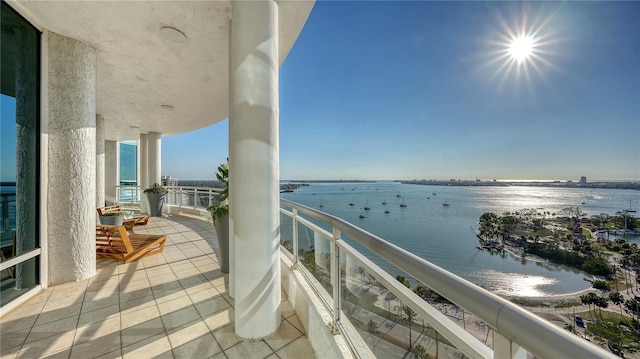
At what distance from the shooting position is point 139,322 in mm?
2334

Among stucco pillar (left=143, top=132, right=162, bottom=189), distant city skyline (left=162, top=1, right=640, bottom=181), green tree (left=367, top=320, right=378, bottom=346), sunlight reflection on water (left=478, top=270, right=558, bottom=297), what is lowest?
sunlight reflection on water (left=478, top=270, right=558, bottom=297)

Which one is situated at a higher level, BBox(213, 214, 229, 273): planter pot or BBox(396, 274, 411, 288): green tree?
BBox(396, 274, 411, 288): green tree

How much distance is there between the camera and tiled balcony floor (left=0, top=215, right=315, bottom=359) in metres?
1.98

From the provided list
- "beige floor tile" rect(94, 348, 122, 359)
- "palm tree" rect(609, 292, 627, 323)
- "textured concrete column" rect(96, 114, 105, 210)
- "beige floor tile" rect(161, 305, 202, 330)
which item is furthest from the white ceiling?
"palm tree" rect(609, 292, 627, 323)

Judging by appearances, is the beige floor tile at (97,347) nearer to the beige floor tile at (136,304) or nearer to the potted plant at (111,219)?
the beige floor tile at (136,304)

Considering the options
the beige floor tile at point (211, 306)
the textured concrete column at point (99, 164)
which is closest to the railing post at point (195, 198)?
the textured concrete column at point (99, 164)

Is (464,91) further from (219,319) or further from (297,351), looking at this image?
(219,319)

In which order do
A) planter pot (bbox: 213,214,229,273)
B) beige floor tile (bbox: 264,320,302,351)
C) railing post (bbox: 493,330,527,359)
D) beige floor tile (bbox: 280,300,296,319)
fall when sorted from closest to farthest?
railing post (bbox: 493,330,527,359), beige floor tile (bbox: 264,320,302,351), beige floor tile (bbox: 280,300,296,319), planter pot (bbox: 213,214,229,273)

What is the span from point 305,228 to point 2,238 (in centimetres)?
344

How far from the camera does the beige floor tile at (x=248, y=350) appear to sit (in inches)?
76.2

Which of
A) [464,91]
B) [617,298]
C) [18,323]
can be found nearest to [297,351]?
[18,323]

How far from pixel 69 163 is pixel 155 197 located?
564 centimetres

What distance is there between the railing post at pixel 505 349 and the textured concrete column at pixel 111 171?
46.6 ft

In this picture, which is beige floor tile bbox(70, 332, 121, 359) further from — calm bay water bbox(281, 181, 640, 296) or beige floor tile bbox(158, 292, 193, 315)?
calm bay water bbox(281, 181, 640, 296)
